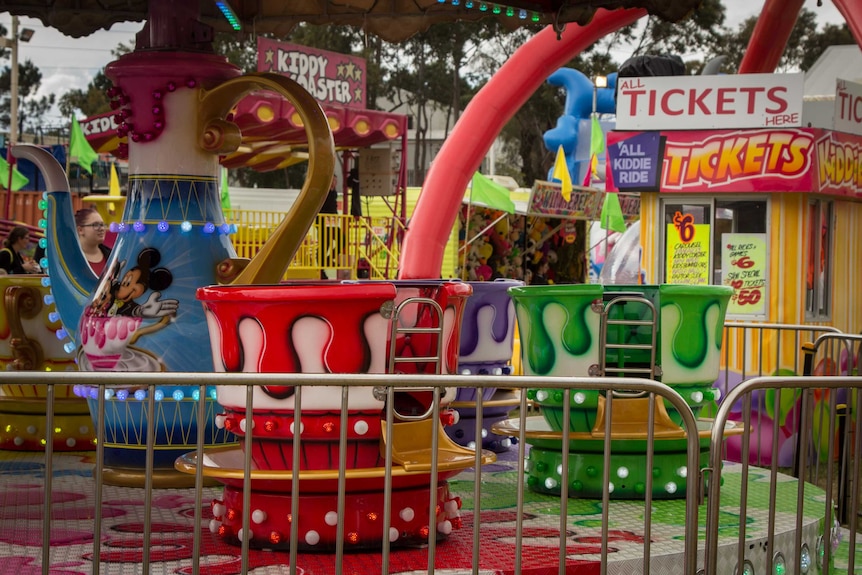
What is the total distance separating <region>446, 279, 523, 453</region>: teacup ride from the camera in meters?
5.86

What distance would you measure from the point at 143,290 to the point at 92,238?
7.53ft

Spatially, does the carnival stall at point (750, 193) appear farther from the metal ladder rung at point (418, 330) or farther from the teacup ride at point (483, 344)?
the metal ladder rung at point (418, 330)

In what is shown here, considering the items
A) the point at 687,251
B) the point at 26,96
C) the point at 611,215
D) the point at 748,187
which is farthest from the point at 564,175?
the point at 26,96

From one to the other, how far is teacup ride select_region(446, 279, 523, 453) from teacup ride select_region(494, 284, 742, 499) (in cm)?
65

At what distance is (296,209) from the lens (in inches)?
181

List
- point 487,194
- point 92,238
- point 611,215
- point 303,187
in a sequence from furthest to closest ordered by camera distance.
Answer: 1. point 611,215
2. point 487,194
3. point 92,238
4. point 303,187

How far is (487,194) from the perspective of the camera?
59.0ft

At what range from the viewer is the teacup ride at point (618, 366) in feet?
16.6

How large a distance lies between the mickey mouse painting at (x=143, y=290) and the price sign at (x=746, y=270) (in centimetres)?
582

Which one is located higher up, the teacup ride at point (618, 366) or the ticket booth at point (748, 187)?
the ticket booth at point (748, 187)

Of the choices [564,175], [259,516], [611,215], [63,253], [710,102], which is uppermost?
[564,175]

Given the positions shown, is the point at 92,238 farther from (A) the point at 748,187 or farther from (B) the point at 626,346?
(A) the point at 748,187

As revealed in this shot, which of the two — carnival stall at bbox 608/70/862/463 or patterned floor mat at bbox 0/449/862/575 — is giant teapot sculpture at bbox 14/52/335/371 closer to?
patterned floor mat at bbox 0/449/862/575

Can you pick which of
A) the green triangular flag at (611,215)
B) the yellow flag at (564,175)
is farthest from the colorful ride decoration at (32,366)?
the yellow flag at (564,175)
